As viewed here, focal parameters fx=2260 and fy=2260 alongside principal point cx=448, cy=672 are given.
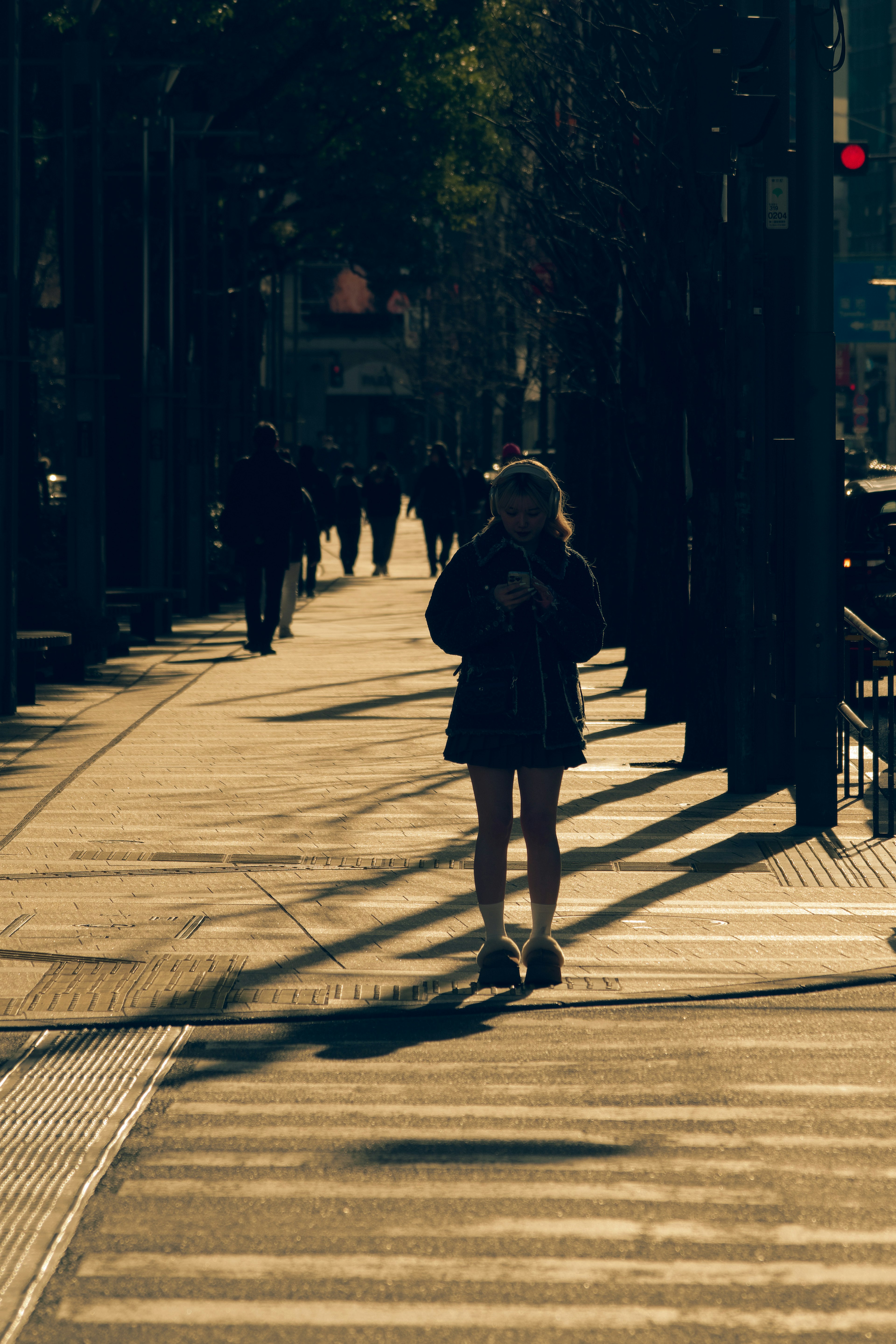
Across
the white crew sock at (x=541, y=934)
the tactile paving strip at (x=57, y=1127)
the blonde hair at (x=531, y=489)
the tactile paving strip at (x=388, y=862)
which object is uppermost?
the blonde hair at (x=531, y=489)

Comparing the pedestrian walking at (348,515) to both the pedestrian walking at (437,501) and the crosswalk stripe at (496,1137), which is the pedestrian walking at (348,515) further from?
the crosswalk stripe at (496,1137)

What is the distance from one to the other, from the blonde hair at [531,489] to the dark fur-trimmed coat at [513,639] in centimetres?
11

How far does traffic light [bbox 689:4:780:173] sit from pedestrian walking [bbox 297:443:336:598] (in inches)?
637

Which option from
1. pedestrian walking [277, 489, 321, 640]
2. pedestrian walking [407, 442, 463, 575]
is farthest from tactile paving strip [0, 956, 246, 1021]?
pedestrian walking [407, 442, 463, 575]

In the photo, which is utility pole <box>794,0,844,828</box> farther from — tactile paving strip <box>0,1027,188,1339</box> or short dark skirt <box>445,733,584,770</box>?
tactile paving strip <box>0,1027,188,1339</box>

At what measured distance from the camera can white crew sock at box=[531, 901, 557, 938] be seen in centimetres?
701

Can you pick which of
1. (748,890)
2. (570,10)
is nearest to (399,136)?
(570,10)

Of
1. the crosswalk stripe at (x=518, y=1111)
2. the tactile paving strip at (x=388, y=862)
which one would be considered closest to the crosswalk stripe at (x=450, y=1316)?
the crosswalk stripe at (x=518, y=1111)

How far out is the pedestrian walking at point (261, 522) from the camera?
767 inches

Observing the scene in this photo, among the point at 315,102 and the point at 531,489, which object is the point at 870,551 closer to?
the point at 531,489

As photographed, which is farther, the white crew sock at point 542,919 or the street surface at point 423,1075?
the white crew sock at point 542,919

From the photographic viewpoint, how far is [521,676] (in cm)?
686

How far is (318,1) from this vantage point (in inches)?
1060

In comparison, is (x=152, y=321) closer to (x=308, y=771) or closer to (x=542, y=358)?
(x=542, y=358)
